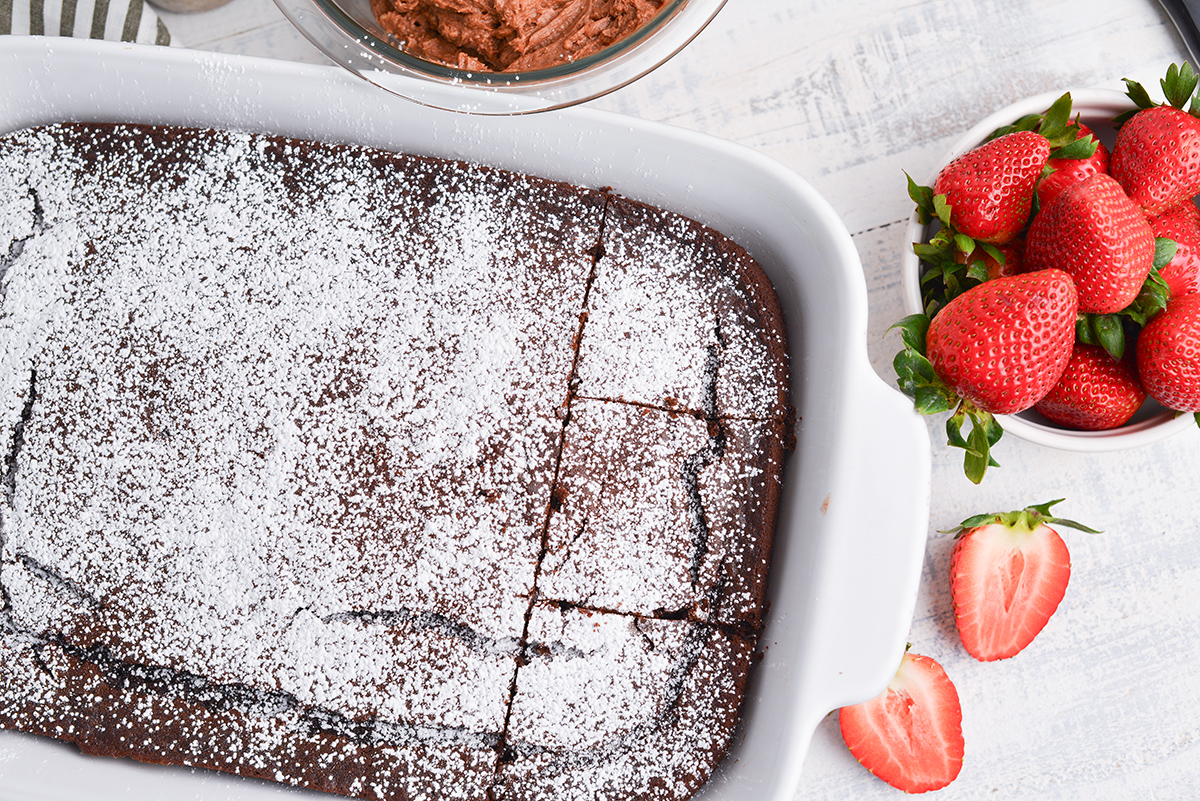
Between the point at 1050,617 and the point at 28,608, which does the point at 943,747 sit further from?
the point at 28,608

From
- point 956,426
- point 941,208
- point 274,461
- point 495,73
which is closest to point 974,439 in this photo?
point 956,426

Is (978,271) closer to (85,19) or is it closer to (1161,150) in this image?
(1161,150)

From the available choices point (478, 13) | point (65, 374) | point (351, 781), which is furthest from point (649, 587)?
point (65, 374)

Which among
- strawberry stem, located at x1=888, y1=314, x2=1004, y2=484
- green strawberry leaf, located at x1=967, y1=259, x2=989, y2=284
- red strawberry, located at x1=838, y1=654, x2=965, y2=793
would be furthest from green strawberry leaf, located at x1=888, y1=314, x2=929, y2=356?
red strawberry, located at x1=838, y1=654, x2=965, y2=793

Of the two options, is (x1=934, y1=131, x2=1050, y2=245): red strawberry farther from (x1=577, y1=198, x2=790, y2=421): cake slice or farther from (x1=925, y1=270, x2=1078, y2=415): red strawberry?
(x1=577, y1=198, x2=790, y2=421): cake slice

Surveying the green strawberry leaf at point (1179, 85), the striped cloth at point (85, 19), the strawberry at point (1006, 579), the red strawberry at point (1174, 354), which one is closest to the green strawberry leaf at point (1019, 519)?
the strawberry at point (1006, 579)

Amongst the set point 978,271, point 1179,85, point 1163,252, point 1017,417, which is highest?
point 1179,85

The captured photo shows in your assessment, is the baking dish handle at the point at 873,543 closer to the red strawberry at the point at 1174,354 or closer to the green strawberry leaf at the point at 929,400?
the green strawberry leaf at the point at 929,400
